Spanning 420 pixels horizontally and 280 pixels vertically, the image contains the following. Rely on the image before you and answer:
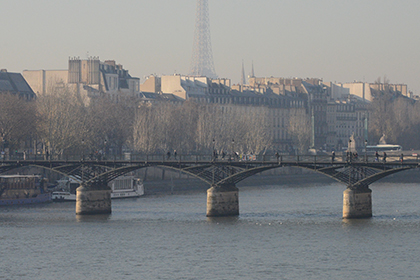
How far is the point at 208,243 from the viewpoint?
75.7 m

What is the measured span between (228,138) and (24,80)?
3331 centimetres

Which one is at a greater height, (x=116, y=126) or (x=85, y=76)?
(x=85, y=76)

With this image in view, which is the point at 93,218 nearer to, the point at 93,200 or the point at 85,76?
the point at 93,200

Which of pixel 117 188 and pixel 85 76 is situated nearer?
pixel 117 188

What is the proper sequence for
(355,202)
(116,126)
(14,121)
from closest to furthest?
1. (355,202)
2. (14,121)
3. (116,126)

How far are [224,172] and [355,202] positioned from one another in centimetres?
1234

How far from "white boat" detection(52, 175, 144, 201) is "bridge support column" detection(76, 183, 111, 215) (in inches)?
739

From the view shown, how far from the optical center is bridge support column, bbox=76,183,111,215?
9631 centimetres

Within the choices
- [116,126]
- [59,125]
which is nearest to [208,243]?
[59,125]

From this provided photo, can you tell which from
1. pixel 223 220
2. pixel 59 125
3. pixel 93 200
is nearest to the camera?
pixel 223 220

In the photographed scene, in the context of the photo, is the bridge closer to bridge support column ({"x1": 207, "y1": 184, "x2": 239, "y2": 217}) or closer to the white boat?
bridge support column ({"x1": 207, "y1": 184, "x2": 239, "y2": 217})

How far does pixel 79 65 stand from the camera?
17800 cm

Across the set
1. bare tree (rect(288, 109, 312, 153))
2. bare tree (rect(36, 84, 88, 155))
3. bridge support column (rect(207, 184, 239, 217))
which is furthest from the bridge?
bare tree (rect(288, 109, 312, 153))

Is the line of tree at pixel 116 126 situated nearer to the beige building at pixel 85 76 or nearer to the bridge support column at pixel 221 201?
the beige building at pixel 85 76
